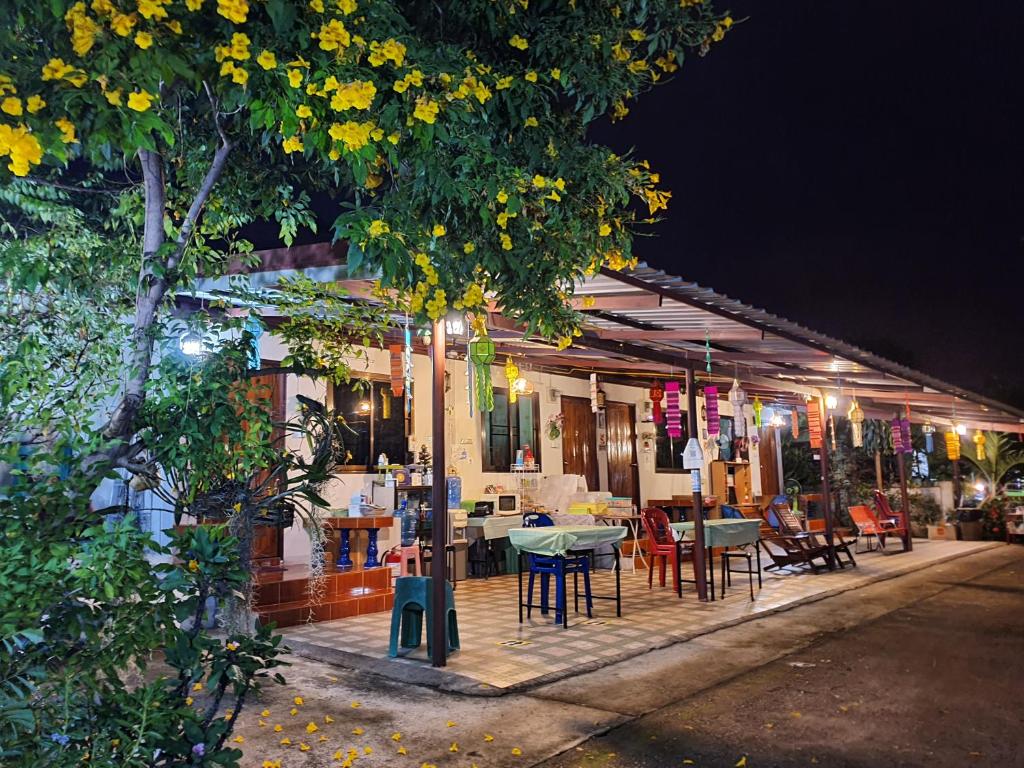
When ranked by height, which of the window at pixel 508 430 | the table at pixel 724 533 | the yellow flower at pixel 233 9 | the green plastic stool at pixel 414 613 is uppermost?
the yellow flower at pixel 233 9

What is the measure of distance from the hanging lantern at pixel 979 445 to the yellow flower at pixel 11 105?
2118 centimetres

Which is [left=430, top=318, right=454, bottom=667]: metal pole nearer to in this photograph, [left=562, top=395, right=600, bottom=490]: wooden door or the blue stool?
the blue stool

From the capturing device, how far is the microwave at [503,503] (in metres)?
11.5

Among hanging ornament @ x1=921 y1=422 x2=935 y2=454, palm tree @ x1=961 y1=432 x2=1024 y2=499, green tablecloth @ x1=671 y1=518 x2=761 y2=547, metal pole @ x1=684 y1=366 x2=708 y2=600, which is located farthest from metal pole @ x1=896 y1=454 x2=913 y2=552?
metal pole @ x1=684 y1=366 x2=708 y2=600

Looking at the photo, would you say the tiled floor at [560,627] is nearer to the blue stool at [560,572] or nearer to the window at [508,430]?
the blue stool at [560,572]

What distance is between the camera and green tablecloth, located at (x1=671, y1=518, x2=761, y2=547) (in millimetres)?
8844

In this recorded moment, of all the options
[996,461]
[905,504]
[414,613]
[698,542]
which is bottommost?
[414,613]

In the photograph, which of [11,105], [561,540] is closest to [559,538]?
[561,540]

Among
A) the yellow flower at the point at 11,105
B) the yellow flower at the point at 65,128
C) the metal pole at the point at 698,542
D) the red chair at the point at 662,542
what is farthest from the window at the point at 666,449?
the yellow flower at the point at 11,105

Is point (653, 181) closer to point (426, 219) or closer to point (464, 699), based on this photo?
point (426, 219)

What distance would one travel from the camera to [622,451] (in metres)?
14.6

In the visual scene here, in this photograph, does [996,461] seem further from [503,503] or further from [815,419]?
[503,503]

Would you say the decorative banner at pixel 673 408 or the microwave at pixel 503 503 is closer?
the decorative banner at pixel 673 408

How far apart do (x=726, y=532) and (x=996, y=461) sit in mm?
13064
